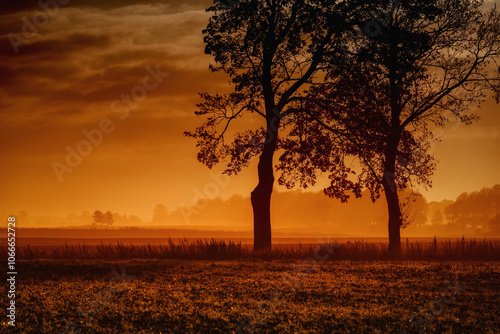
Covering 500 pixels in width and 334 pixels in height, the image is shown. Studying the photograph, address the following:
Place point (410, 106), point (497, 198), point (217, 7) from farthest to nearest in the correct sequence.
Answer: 1. point (497, 198)
2. point (410, 106)
3. point (217, 7)

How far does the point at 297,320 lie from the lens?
37.1ft

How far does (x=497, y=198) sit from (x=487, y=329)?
516 ft

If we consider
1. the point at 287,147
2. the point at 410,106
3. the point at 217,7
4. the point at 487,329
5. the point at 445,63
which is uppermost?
the point at 217,7

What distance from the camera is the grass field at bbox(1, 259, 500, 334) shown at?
36.3ft

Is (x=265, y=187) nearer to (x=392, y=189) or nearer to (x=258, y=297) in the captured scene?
(x=392, y=189)

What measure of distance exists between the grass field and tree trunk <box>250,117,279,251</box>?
7212 millimetres

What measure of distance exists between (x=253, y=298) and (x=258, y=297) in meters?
0.20

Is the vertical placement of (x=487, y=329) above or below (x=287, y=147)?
below

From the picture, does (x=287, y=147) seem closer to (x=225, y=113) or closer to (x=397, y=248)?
(x=225, y=113)

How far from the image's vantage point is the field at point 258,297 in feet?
36.4

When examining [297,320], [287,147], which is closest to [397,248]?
[287,147]

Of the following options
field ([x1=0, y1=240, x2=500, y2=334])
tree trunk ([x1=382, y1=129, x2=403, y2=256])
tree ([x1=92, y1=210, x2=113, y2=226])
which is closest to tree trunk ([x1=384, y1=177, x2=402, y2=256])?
tree trunk ([x1=382, y1=129, x2=403, y2=256])

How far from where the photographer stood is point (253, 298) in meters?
13.8

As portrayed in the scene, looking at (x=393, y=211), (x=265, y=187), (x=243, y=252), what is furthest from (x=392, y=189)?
(x=243, y=252)
